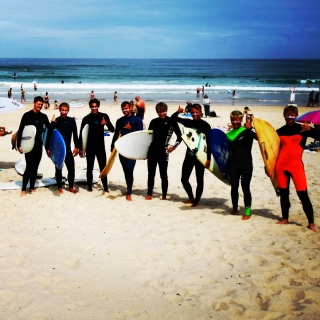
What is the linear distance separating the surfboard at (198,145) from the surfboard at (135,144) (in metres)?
0.71

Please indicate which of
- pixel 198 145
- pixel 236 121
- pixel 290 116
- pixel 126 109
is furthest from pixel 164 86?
pixel 290 116

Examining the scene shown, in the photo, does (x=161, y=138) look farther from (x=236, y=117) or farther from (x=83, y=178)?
(x=83, y=178)

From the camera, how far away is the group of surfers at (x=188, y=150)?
4805 millimetres

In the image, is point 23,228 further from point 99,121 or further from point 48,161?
point 48,161

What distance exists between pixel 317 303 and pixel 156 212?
2834 millimetres

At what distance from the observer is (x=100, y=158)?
6.39 metres

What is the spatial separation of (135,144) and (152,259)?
2.53m

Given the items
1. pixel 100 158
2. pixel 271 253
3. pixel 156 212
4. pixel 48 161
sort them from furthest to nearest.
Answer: pixel 48 161
pixel 100 158
pixel 156 212
pixel 271 253

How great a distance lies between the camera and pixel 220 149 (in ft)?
18.2

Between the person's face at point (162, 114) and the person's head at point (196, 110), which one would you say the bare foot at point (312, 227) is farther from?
the person's face at point (162, 114)

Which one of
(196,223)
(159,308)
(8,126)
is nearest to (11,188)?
(196,223)

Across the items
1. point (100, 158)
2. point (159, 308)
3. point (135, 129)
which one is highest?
point (135, 129)

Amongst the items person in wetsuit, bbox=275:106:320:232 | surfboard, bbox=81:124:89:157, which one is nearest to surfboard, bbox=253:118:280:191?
person in wetsuit, bbox=275:106:320:232

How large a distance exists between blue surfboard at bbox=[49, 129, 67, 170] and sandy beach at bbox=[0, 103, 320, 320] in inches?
23.8
